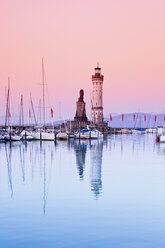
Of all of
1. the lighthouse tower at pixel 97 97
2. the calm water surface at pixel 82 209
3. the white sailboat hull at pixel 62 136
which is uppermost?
the lighthouse tower at pixel 97 97

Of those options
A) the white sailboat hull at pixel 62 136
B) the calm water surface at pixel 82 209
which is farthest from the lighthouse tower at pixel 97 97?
the calm water surface at pixel 82 209

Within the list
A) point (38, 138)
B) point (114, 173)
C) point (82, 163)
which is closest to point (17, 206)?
point (114, 173)

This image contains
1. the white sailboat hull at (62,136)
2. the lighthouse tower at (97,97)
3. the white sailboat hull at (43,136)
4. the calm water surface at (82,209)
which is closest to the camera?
the calm water surface at (82,209)

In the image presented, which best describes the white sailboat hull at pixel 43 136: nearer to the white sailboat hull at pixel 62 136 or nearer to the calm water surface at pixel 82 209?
the white sailboat hull at pixel 62 136

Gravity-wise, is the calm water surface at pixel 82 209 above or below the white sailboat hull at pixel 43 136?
below

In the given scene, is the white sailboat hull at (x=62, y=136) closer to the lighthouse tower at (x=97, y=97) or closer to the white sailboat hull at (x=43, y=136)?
the white sailboat hull at (x=43, y=136)

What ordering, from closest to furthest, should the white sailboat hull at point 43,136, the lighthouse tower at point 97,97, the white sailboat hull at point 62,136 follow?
the white sailboat hull at point 43,136, the white sailboat hull at point 62,136, the lighthouse tower at point 97,97

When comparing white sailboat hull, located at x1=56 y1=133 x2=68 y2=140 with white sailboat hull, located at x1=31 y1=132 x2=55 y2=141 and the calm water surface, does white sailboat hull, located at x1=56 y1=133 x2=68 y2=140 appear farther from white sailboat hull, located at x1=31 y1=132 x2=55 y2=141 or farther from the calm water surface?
the calm water surface

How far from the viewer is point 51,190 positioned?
19.5 meters

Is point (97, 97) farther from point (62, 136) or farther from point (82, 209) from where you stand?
point (82, 209)

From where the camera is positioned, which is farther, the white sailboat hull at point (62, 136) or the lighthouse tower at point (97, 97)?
the lighthouse tower at point (97, 97)

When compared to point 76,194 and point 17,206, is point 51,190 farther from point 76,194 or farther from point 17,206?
point 17,206

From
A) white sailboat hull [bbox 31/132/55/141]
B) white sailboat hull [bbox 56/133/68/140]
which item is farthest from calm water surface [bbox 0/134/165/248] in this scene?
white sailboat hull [bbox 56/133/68/140]

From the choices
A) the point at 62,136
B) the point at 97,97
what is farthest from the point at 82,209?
the point at 97,97
